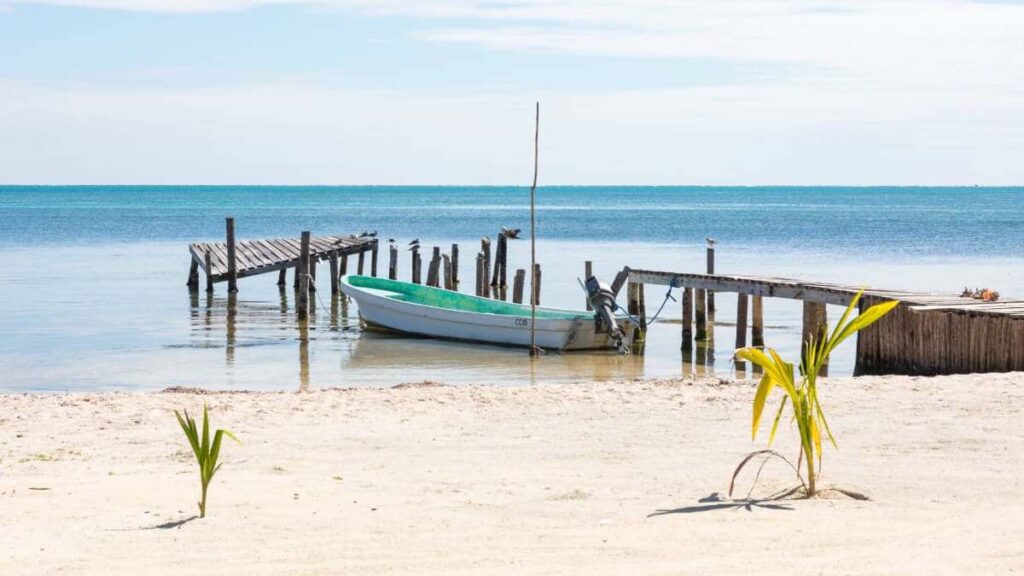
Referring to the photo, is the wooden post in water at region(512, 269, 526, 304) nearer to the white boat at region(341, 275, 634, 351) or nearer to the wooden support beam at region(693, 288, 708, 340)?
the white boat at region(341, 275, 634, 351)

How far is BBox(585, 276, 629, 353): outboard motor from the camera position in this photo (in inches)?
818

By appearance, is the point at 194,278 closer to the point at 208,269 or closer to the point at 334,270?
the point at 208,269

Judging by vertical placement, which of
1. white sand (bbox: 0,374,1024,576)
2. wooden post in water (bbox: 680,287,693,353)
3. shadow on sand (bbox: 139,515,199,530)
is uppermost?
wooden post in water (bbox: 680,287,693,353)

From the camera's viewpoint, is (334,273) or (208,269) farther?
(334,273)

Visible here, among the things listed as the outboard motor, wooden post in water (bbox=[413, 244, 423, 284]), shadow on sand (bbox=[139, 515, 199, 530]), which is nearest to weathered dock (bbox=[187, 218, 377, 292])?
wooden post in water (bbox=[413, 244, 423, 284])

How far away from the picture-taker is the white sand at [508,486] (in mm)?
6238

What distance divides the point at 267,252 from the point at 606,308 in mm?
15065

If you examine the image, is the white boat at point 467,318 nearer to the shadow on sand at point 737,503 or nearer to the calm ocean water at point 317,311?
the calm ocean water at point 317,311

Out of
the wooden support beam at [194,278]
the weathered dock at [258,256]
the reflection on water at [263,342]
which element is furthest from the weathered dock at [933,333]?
the wooden support beam at [194,278]

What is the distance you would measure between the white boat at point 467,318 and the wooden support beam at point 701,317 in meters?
1.61

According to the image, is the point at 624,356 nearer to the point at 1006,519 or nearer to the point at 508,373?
the point at 508,373

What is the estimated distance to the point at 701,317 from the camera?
22328 mm

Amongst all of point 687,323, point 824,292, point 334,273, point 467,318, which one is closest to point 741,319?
point 687,323

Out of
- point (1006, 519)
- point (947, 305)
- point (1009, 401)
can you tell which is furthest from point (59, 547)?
point (947, 305)
